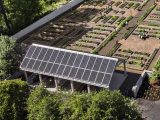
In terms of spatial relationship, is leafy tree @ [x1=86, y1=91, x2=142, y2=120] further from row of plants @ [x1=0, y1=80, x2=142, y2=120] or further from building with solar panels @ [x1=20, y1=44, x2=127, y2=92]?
building with solar panels @ [x1=20, y1=44, x2=127, y2=92]

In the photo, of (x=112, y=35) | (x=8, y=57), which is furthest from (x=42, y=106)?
(x=112, y=35)

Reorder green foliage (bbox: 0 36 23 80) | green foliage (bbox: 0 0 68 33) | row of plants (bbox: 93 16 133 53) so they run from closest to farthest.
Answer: green foliage (bbox: 0 36 23 80) → row of plants (bbox: 93 16 133 53) → green foliage (bbox: 0 0 68 33)

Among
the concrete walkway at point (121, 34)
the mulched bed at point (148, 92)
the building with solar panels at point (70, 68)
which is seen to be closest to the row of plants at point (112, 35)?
the concrete walkway at point (121, 34)

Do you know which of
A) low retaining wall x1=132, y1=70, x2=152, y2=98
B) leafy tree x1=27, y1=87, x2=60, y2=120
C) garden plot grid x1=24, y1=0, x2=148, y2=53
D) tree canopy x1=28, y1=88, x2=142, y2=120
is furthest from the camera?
garden plot grid x1=24, y1=0, x2=148, y2=53

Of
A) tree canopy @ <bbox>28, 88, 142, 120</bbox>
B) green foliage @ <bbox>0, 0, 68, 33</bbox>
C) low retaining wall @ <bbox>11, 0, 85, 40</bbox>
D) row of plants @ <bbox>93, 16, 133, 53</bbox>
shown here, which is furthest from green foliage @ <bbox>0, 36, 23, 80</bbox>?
tree canopy @ <bbox>28, 88, 142, 120</bbox>

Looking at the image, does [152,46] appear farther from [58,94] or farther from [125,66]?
[58,94]

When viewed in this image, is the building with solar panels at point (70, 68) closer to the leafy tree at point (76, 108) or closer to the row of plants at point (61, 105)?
the row of plants at point (61, 105)
